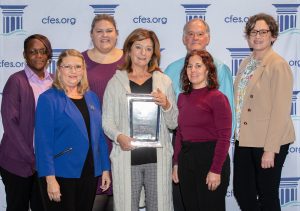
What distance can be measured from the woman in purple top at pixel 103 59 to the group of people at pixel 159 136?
12mm

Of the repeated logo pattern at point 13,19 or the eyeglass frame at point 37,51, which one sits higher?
the repeated logo pattern at point 13,19

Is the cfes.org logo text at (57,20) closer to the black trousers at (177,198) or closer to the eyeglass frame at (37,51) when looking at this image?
the eyeglass frame at (37,51)

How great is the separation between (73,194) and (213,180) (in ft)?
3.30

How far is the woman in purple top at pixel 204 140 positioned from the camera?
9.65ft

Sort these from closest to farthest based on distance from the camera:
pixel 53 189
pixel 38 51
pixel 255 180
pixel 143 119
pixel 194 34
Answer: pixel 53 189 → pixel 143 119 → pixel 255 180 → pixel 194 34 → pixel 38 51

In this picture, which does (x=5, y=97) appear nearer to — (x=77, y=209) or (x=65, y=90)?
(x=65, y=90)

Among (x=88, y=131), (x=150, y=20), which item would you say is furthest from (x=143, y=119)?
(x=150, y=20)

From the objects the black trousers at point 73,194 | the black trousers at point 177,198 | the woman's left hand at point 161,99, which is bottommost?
the black trousers at point 177,198

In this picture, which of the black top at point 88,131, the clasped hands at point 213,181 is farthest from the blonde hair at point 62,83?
the clasped hands at point 213,181

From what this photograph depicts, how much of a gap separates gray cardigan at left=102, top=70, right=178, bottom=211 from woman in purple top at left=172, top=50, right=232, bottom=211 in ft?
0.35

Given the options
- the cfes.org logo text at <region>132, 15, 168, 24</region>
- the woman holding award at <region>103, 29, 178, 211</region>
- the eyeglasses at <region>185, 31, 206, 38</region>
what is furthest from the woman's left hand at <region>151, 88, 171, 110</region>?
the cfes.org logo text at <region>132, 15, 168, 24</region>

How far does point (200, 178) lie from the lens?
2980 mm

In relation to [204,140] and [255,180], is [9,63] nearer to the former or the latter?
[204,140]

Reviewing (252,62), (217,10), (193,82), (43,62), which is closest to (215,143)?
(193,82)
